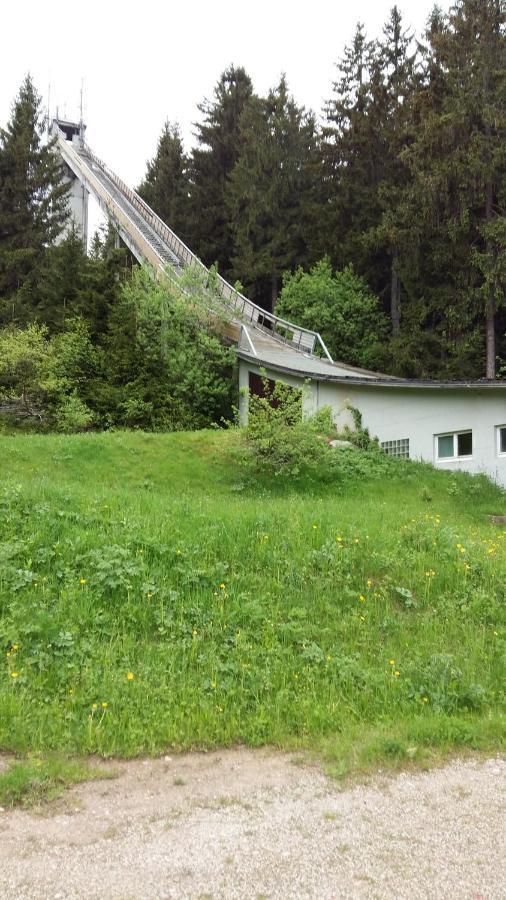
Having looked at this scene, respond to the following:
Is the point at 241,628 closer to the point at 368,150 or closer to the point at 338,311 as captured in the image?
the point at 338,311

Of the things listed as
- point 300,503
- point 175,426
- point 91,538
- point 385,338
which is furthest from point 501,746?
point 385,338

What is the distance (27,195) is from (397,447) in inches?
1042

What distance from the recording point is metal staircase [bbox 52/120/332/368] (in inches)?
951

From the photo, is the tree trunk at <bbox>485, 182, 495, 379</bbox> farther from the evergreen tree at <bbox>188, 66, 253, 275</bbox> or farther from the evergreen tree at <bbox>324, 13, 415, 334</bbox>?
the evergreen tree at <bbox>188, 66, 253, 275</bbox>

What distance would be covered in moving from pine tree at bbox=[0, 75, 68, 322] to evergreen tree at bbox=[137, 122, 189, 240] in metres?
7.75

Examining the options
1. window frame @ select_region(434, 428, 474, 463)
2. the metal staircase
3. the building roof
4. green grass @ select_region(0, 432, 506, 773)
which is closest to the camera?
green grass @ select_region(0, 432, 506, 773)

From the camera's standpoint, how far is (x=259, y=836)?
3.06m

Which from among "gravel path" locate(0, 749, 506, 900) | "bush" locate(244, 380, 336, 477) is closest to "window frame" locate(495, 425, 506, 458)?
"bush" locate(244, 380, 336, 477)

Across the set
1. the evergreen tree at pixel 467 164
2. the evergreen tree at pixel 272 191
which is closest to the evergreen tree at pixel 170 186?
the evergreen tree at pixel 272 191

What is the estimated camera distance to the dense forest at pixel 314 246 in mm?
19859

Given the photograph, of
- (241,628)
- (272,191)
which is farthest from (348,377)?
(272,191)

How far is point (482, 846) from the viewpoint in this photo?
3008 mm

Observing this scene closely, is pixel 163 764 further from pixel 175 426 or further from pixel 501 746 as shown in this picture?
pixel 175 426

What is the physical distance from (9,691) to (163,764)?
133 cm
